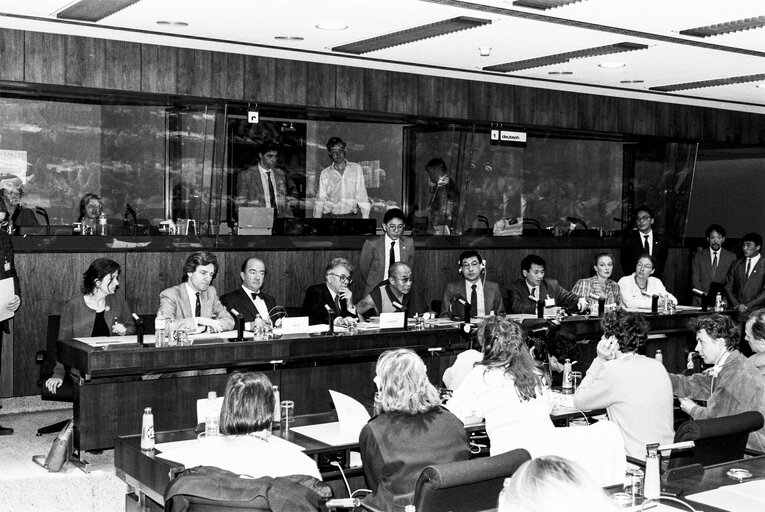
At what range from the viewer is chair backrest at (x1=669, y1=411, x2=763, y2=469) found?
12.9 feet

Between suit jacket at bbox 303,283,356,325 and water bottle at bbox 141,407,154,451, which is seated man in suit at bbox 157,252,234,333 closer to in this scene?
suit jacket at bbox 303,283,356,325

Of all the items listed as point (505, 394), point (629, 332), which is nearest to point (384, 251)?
point (629, 332)

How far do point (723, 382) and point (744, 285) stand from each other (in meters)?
6.01

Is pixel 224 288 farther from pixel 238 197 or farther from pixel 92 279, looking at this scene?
pixel 92 279

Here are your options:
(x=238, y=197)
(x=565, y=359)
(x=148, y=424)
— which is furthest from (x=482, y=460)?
(x=238, y=197)

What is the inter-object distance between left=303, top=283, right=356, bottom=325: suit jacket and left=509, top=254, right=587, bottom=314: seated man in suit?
1.83m

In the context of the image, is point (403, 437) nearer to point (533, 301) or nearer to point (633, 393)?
point (633, 393)

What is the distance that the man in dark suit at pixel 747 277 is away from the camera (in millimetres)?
10375

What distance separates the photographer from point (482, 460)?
313 cm

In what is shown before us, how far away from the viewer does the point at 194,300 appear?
6848mm

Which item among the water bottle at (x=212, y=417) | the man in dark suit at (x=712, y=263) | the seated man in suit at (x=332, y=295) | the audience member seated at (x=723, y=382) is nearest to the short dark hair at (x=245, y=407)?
the water bottle at (x=212, y=417)

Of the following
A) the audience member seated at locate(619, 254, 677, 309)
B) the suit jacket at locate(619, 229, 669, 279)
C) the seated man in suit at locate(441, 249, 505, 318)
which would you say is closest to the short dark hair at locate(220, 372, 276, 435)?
the seated man in suit at locate(441, 249, 505, 318)

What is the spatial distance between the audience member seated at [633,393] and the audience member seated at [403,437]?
1296 mm

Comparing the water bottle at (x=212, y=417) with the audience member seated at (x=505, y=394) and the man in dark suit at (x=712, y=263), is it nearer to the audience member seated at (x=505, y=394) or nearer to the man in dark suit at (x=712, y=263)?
the audience member seated at (x=505, y=394)
